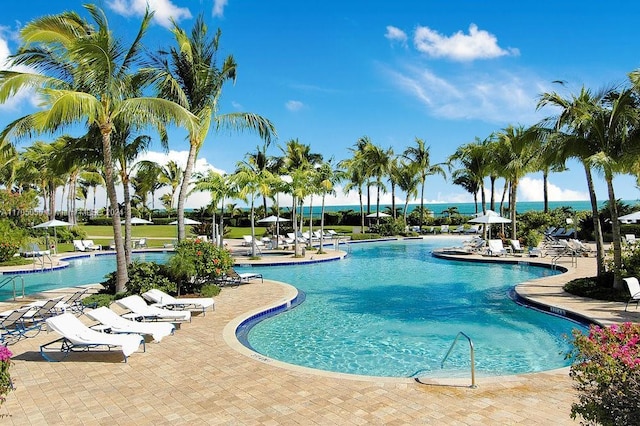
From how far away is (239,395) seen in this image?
6211 mm

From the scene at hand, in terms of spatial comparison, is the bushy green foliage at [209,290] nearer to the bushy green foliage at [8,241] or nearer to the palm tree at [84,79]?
the palm tree at [84,79]

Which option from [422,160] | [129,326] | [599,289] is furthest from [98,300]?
[422,160]

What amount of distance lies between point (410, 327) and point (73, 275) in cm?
1603

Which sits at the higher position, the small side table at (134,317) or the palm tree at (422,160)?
the palm tree at (422,160)

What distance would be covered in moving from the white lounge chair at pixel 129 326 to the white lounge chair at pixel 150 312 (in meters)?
0.89

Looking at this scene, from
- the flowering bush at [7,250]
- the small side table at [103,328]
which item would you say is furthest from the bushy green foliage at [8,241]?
the small side table at [103,328]

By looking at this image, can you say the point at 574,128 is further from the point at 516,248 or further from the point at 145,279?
the point at 145,279

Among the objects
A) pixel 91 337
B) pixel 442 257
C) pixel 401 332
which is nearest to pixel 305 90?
pixel 442 257

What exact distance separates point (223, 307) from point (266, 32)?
10.3 meters

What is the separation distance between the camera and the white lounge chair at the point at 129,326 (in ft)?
28.9

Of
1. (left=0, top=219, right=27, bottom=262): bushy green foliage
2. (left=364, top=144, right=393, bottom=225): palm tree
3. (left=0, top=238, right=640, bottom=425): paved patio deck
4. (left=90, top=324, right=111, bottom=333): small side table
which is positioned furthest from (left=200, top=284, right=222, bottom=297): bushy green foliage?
(left=364, top=144, right=393, bottom=225): palm tree

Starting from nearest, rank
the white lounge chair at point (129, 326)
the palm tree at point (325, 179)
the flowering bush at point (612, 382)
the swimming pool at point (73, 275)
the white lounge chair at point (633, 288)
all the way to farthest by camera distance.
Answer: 1. the flowering bush at point (612, 382)
2. the white lounge chair at point (129, 326)
3. the white lounge chair at point (633, 288)
4. the swimming pool at point (73, 275)
5. the palm tree at point (325, 179)

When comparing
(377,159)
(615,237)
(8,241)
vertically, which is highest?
(377,159)

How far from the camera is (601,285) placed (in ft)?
42.6
